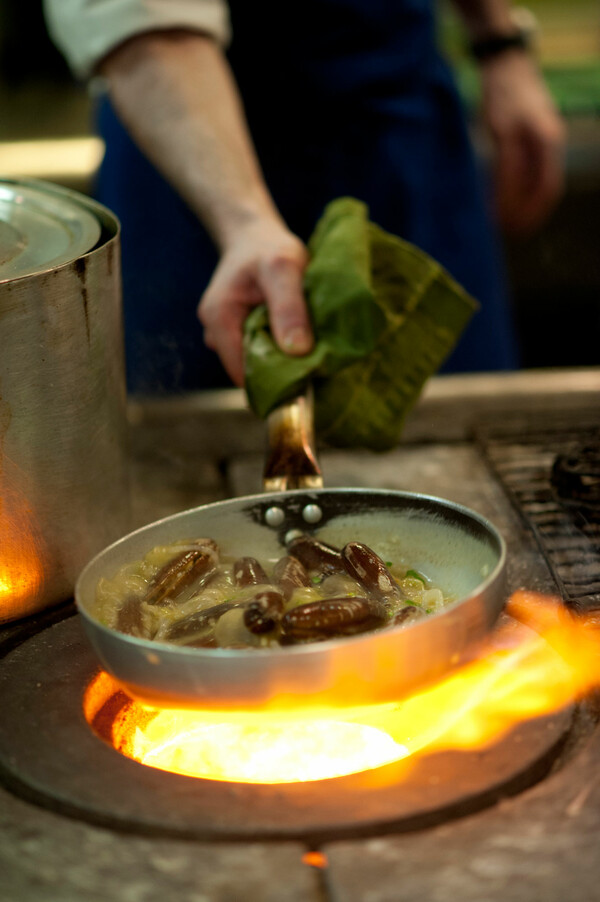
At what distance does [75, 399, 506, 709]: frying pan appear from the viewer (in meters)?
0.66

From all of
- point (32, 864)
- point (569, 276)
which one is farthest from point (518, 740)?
point (569, 276)

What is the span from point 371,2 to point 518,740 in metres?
1.23

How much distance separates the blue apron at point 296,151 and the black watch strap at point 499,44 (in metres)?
0.22

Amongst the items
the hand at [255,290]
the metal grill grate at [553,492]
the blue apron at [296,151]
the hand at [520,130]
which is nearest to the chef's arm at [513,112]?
the hand at [520,130]

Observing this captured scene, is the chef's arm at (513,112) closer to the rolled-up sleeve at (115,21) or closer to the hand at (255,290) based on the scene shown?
the rolled-up sleeve at (115,21)

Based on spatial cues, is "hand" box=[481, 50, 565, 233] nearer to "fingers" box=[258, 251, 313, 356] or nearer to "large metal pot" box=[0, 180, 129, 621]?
"fingers" box=[258, 251, 313, 356]

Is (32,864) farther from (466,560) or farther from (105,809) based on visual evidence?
(466,560)

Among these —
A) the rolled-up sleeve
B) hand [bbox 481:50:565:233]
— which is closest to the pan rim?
the rolled-up sleeve

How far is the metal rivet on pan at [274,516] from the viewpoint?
3.03 feet

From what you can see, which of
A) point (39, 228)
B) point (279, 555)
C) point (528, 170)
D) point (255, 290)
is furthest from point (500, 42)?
point (279, 555)

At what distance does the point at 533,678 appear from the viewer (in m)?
0.82

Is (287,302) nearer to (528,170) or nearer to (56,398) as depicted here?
(56,398)

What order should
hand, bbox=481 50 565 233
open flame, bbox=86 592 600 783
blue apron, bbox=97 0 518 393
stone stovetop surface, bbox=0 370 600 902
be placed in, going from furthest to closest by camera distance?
1. hand, bbox=481 50 565 233
2. blue apron, bbox=97 0 518 393
3. open flame, bbox=86 592 600 783
4. stone stovetop surface, bbox=0 370 600 902

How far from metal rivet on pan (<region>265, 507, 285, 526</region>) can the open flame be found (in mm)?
185
